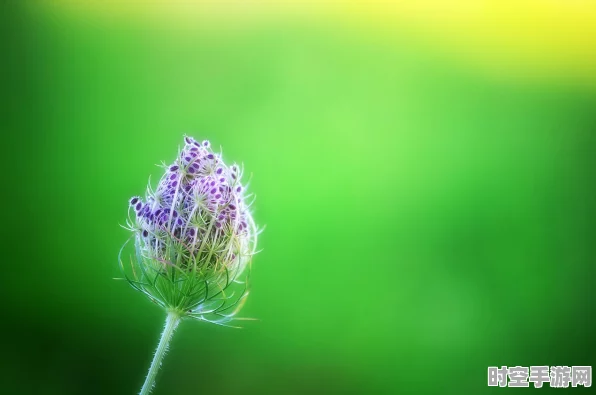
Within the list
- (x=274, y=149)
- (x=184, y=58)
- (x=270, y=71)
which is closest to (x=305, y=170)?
(x=274, y=149)

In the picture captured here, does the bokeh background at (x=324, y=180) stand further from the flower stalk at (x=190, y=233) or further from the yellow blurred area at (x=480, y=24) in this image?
the flower stalk at (x=190, y=233)

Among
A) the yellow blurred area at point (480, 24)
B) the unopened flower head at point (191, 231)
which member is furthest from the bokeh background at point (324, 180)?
the unopened flower head at point (191, 231)

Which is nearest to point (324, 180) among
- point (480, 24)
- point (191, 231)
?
point (480, 24)

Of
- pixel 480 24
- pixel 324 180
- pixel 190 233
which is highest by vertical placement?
pixel 480 24

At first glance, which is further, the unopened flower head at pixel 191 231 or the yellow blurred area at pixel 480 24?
the yellow blurred area at pixel 480 24

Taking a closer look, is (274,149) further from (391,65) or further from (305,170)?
(391,65)

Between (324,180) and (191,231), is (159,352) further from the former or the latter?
(324,180)

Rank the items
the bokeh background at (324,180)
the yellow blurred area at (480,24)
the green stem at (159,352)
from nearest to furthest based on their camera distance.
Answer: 1. the green stem at (159,352)
2. the bokeh background at (324,180)
3. the yellow blurred area at (480,24)
